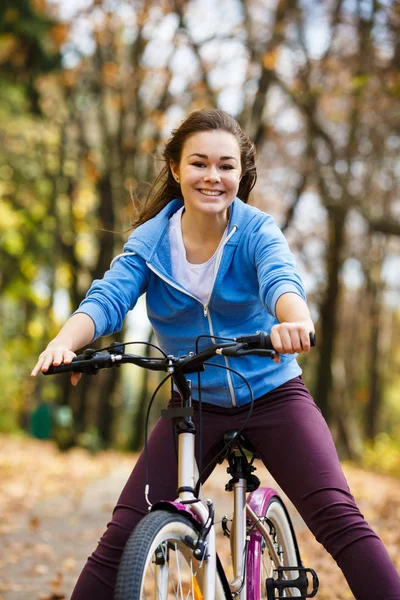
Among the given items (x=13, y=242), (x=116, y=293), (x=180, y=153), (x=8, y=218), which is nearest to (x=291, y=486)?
(x=116, y=293)

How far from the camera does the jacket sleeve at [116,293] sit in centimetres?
295

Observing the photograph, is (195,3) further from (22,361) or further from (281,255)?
(22,361)

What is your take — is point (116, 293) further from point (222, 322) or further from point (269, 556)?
point (269, 556)

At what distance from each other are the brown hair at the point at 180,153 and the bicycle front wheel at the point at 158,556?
1410 mm

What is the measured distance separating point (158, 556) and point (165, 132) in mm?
14288

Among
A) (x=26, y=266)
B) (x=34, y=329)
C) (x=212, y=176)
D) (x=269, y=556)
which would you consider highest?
(x=34, y=329)

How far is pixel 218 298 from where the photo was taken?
121 inches

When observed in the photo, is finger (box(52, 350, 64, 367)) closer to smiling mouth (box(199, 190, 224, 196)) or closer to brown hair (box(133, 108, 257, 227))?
smiling mouth (box(199, 190, 224, 196))

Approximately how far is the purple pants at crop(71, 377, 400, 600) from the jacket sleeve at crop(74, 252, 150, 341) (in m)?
0.44

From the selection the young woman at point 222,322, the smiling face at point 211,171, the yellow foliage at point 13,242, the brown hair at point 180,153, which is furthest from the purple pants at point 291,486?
the yellow foliage at point 13,242

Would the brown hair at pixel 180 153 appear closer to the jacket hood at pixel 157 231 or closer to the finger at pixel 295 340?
the jacket hood at pixel 157 231

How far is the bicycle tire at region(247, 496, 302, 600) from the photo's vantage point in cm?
319

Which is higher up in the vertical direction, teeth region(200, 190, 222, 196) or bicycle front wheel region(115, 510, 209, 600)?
teeth region(200, 190, 222, 196)

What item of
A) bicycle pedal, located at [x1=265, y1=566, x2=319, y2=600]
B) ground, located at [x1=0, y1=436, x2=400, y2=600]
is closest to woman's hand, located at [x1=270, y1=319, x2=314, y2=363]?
bicycle pedal, located at [x1=265, y1=566, x2=319, y2=600]
